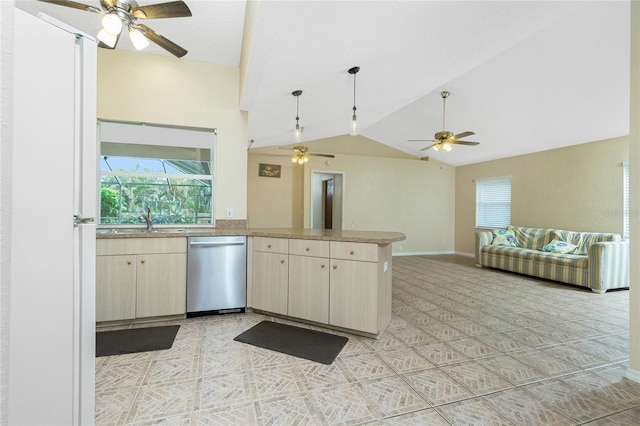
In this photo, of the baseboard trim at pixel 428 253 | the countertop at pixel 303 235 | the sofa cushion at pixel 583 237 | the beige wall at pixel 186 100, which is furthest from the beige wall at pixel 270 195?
the sofa cushion at pixel 583 237

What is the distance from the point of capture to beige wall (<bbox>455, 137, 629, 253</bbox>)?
515cm

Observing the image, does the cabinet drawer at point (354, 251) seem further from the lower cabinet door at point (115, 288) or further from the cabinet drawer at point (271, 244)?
the lower cabinet door at point (115, 288)

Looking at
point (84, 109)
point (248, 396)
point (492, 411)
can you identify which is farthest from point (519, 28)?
point (248, 396)

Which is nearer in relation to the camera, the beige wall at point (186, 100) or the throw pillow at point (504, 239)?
the beige wall at point (186, 100)

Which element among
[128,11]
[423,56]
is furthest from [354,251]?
[128,11]

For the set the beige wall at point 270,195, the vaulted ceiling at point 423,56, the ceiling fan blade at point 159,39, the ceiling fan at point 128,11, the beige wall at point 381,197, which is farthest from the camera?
the beige wall at point 381,197

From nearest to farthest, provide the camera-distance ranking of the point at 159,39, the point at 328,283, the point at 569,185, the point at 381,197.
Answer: the point at 159,39, the point at 328,283, the point at 569,185, the point at 381,197

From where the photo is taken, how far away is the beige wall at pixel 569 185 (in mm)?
5152

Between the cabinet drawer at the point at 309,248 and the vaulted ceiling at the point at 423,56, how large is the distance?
71.5 inches

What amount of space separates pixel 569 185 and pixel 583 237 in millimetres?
1148

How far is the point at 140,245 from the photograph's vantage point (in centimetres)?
299

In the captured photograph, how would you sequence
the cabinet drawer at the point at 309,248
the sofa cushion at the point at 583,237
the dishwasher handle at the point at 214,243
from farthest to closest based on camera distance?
the sofa cushion at the point at 583,237
the dishwasher handle at the point at 214,243
the cabinet drawer at the point at 309,248

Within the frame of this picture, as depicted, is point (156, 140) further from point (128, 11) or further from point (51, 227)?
point (51, 227)

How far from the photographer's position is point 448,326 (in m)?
3.03
